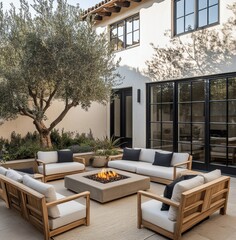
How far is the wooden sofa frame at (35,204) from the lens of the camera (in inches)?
136

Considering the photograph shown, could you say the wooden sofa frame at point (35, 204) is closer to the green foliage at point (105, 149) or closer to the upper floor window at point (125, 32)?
the green foliage at point (105, 149)

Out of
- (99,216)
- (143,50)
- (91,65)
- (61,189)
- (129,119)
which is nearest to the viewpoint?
(99,216)

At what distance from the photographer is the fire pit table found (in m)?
4.98

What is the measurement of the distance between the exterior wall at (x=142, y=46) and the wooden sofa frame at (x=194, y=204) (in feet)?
17.4

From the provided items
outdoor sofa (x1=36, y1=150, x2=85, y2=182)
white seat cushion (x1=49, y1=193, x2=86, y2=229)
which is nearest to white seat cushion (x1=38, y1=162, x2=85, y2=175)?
outdoor sofa (x1=36, y1=150, x2=85, y2=182)

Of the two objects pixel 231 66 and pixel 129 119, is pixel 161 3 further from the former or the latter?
pixel 129 119

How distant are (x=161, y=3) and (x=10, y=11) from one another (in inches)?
195

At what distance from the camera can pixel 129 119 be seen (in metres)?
10.6

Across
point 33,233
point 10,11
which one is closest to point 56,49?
point 10,11

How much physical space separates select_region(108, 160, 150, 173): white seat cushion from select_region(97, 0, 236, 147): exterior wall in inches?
90.2

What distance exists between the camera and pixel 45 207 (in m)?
3.41

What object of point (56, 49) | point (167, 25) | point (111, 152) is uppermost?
Result: point (167, 25)

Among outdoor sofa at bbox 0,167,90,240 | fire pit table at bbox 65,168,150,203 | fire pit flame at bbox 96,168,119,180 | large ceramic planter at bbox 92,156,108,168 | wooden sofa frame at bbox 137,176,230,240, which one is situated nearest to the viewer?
wooden sofa frame at bbox 137,176,230,240

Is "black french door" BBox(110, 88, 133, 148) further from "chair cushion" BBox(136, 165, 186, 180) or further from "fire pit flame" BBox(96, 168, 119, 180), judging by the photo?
"fire pit flame" BBox(96, 168, 119, 180)
